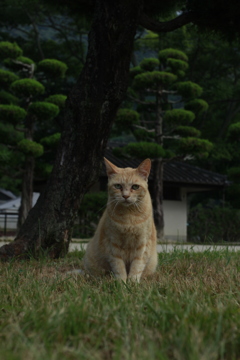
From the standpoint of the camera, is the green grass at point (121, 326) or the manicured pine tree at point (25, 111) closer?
the green grass at point (121, 326)

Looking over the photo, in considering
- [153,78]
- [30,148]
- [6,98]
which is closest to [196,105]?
[153,78]

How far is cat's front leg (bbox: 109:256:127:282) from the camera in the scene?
364 centimetres

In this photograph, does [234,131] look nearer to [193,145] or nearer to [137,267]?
[193,145]

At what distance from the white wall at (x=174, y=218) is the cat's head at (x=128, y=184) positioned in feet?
46.4

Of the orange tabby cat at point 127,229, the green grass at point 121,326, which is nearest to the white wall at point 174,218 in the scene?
the orange tabby cat at point 127,229

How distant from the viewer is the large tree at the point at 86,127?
17.0ft

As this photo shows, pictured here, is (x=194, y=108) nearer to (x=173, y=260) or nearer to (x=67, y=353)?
(x=173, y=260)

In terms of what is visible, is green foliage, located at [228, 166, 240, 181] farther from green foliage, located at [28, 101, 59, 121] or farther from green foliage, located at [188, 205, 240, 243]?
green foliage, located at [28, 101, 59, 121]

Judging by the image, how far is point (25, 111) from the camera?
13.8 m

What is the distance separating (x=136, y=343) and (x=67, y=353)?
305mm

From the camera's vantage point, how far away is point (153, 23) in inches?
227

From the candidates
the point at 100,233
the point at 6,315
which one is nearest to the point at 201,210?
the point at 100,233

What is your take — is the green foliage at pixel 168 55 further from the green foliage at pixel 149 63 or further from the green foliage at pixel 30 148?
the green foliage at pixel 30 148

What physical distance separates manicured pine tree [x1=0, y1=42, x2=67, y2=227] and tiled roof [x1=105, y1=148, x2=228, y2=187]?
3.53 meters
